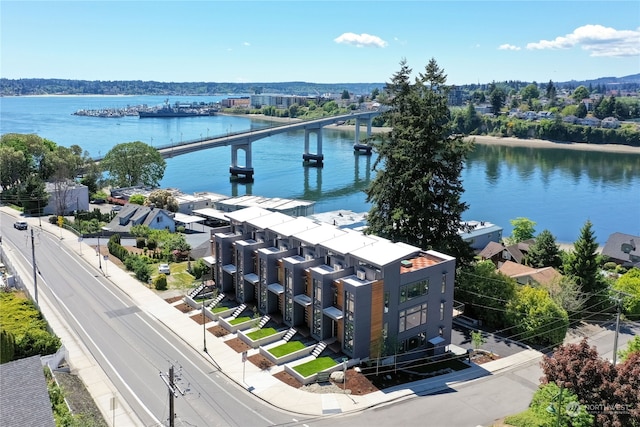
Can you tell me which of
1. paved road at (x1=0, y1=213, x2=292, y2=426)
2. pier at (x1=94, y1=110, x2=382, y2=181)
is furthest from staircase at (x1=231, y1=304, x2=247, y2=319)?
pier at (x1=94, y1=110, x2=382, y2=181)

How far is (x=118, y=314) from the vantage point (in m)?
36.6

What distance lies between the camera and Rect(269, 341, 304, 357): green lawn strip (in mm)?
30734

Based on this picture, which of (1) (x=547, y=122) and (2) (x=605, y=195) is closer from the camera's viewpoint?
(2) (x=605, y=195)

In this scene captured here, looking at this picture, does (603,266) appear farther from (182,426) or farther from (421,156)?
(182,426)

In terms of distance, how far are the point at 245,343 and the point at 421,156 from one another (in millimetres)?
17829

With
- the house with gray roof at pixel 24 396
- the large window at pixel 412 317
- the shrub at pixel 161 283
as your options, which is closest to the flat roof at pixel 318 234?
the large window at pixel 412 317

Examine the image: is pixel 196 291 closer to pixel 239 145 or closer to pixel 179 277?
pixel 179 277

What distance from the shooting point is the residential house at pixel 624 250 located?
5409cm

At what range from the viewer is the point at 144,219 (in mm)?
59406

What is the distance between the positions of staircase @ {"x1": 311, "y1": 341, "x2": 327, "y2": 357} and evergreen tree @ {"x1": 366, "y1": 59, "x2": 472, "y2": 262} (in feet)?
39.1

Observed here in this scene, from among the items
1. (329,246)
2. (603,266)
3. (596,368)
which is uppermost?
(329,246)

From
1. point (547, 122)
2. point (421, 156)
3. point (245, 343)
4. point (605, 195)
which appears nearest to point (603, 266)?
point (421, 156)

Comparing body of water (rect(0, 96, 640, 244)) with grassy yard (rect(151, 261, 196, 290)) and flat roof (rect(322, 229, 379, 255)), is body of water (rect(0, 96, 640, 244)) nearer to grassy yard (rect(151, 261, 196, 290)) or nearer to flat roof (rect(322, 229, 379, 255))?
Result: grassy yard (rect(151, 261, 196, 290))

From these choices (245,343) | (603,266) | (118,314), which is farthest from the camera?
(603,266)
